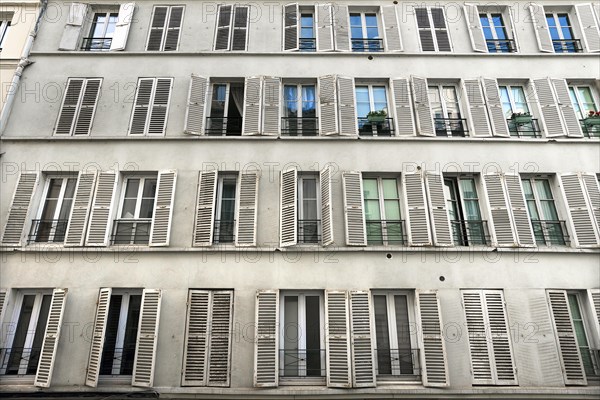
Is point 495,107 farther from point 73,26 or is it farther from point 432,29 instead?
point 73,26

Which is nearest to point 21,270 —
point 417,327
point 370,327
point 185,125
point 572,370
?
point 185,125

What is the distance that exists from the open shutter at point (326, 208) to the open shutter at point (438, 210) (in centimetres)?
213

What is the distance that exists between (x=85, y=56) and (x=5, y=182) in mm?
3702

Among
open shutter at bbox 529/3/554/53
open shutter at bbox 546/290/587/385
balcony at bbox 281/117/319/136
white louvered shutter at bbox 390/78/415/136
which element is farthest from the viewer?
open shutter at bbox 529/3/554/53

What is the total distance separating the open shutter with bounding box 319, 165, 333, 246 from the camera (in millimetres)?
8436

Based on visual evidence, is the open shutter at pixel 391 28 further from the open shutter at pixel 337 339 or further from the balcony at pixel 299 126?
the open shutter at pixel 337 339

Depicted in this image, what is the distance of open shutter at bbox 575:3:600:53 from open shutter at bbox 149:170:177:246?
10.7 m

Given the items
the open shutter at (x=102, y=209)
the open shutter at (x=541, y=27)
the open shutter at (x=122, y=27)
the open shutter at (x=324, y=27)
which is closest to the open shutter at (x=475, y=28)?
the open shutter at (x=541, y=27)

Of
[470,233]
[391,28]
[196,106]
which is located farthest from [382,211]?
[391,28]

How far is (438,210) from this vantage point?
8.75m

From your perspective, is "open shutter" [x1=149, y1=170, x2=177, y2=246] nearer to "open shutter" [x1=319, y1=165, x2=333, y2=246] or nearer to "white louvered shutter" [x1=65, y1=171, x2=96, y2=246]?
"white louvered shutter" [x1=65, y1=171, x2=96, y2=246]

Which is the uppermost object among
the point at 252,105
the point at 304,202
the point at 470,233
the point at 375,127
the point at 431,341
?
the point at 252,105

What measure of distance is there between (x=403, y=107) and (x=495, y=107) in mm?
2167

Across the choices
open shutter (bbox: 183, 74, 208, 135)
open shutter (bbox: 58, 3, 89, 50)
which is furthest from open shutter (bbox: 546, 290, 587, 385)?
open shutter (bbox: 58, 3, 89, 50)
